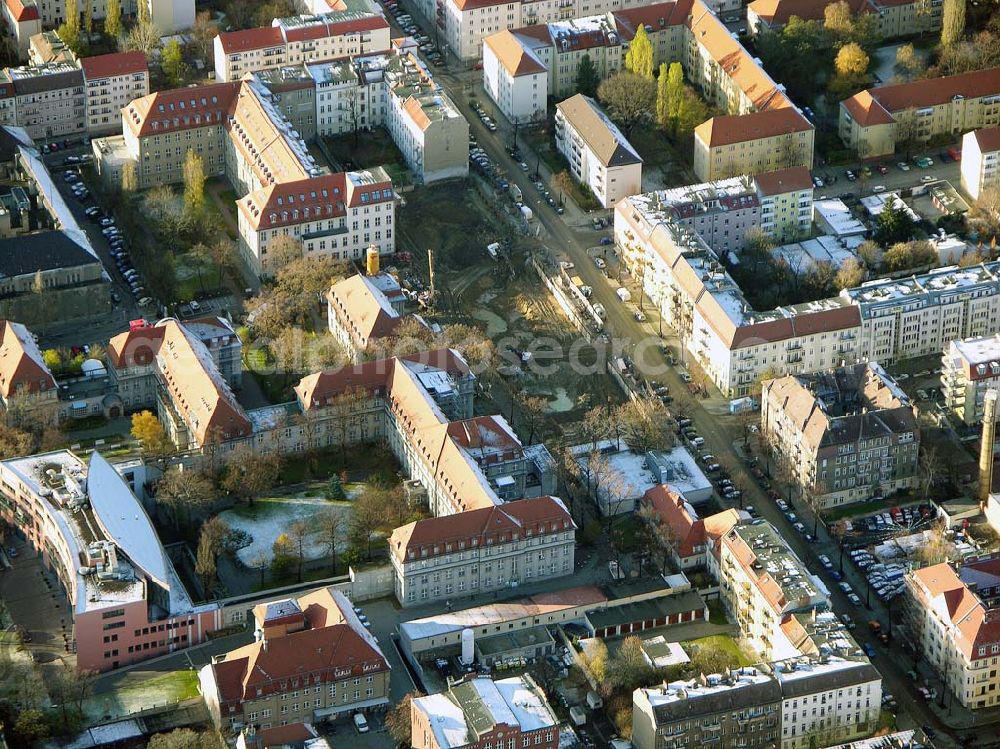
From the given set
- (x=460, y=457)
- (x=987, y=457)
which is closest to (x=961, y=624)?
(x=987, y=457)

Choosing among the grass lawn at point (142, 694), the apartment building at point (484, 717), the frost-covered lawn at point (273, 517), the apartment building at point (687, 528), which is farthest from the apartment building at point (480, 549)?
the grass lawn at point (142, 694)

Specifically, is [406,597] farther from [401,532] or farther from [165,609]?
[165,609]

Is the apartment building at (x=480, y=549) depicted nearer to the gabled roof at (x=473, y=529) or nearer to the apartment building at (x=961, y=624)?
the gabled roof at (x=473, y=529)

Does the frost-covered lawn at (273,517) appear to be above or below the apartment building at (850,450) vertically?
below

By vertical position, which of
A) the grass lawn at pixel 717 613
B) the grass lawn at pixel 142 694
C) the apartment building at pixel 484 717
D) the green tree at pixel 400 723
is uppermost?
the apartment building at pixel 484 717

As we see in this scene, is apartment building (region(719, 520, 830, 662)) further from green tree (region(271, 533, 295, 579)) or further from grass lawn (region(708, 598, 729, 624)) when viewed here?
green tree (region(271, 533, 295, 579))

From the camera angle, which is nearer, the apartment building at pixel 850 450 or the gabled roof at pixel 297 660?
the gabled roof at pixel 297 660

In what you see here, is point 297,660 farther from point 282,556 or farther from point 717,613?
point 717,613
